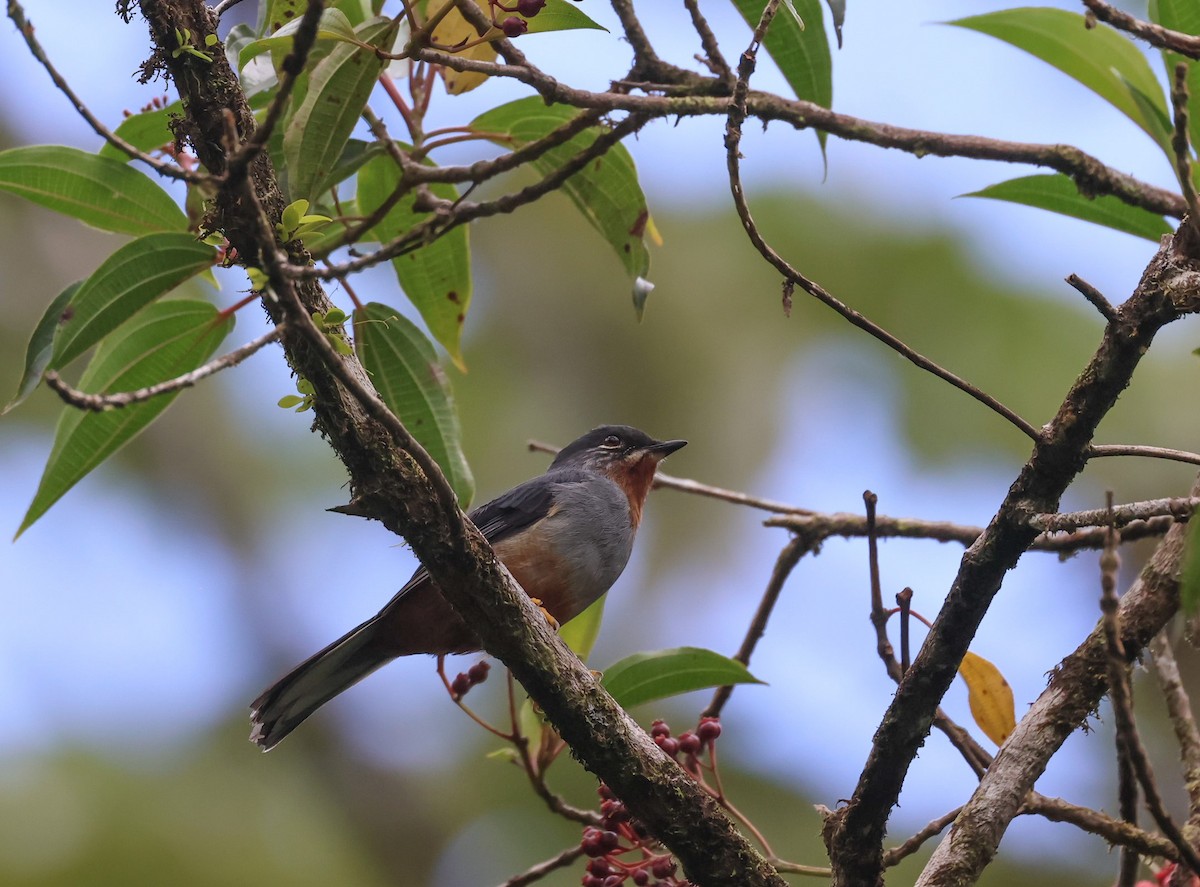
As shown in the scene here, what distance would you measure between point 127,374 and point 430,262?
1106mm

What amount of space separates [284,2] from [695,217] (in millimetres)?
8670

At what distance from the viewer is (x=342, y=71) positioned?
293cm

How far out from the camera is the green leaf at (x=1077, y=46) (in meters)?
3.32

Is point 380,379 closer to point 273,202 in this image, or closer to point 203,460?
point 273,202

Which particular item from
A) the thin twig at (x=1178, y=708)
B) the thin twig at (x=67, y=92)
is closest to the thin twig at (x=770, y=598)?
the thin twig at (x=1178, y=708)

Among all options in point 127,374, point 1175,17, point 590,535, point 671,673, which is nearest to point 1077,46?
point 1175,17

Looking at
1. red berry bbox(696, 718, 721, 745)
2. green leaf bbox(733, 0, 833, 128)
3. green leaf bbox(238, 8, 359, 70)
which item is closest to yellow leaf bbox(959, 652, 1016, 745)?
red berry bbox(696, 718, 721, 745)

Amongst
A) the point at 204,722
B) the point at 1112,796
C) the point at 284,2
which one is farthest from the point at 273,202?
the point at 204,722

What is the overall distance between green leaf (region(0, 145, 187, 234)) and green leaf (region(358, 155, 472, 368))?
66 cm

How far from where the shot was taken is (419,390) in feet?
12.8

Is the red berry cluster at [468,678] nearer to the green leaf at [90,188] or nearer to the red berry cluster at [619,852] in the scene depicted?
the red berry cluster at [619,852]

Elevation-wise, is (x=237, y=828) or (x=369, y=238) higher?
(x=369, y=238)

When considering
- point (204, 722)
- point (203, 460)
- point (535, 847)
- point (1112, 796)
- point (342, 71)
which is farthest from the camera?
point (203, 460)

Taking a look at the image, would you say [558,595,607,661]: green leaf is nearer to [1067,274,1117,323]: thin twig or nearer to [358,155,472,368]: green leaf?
[358,155,472,368]: green leaf
